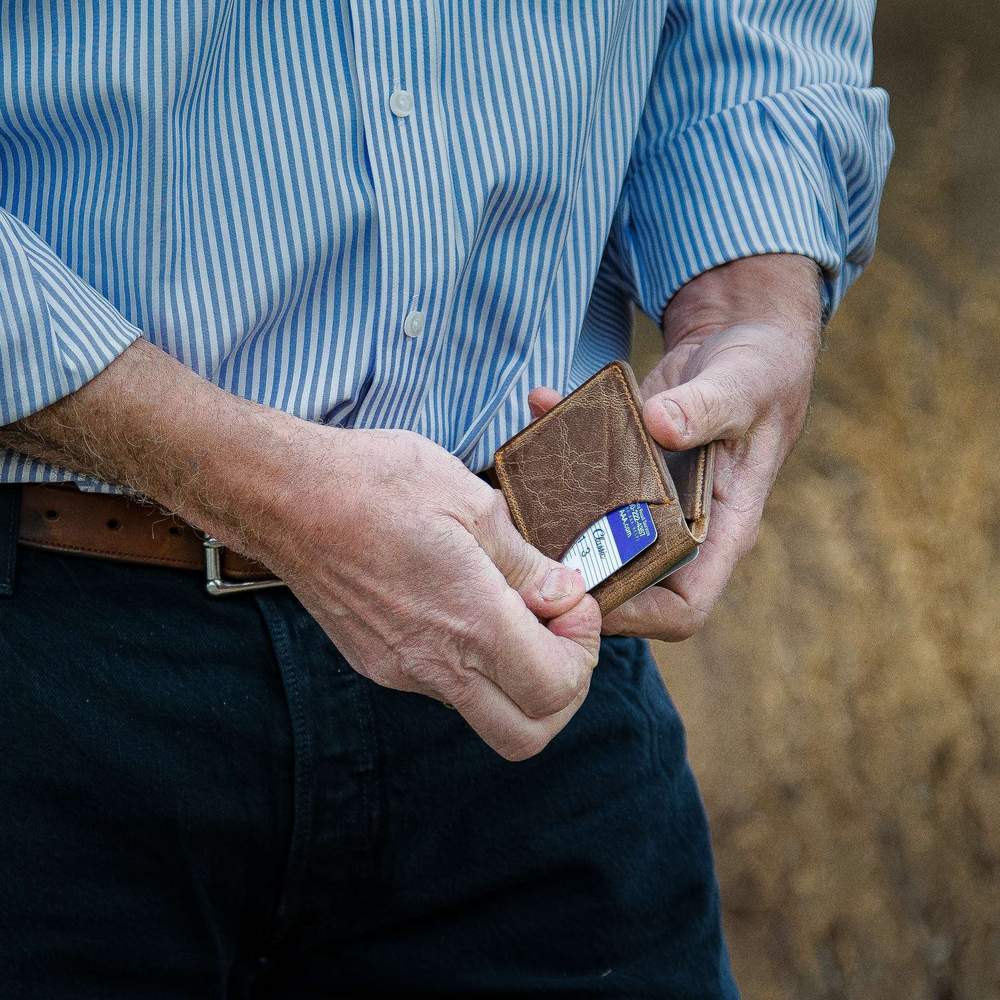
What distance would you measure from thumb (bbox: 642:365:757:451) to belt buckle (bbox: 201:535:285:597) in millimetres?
364

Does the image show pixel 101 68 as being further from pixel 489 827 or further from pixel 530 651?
pixel 489 827

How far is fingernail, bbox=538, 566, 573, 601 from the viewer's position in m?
1.02

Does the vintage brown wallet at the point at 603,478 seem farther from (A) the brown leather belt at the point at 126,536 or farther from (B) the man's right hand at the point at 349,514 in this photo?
(A) the brown leather belt at the point at 126,536

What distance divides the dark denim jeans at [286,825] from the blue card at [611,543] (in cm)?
23

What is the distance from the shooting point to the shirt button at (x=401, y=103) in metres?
1.09

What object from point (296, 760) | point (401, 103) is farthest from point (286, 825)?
point (401, 103)

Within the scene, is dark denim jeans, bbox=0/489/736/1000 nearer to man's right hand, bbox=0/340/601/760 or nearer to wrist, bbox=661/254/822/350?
man's right hand, bbox=0/340/601/760

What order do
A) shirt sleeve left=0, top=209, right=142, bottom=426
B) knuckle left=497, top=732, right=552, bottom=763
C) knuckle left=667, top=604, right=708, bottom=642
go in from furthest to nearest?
knuckle left=667, top=604, right=708, bottom=642, knuckle left=497, top=732, right=552, bottom=763, shirt sleeve left=0, top=209, right=142, bottom=426

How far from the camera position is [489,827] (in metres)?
1.23

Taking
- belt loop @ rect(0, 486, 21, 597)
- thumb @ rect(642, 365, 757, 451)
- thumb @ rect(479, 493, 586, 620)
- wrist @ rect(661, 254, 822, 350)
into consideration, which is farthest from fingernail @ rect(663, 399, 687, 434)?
belt loop @ rect(0, 486, 21, 597)

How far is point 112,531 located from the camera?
42.8 inches

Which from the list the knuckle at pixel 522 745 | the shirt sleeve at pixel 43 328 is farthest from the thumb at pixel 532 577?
the shirt sleeve at pixel 43 328

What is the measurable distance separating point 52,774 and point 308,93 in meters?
0.61

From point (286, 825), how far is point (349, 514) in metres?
0.33
